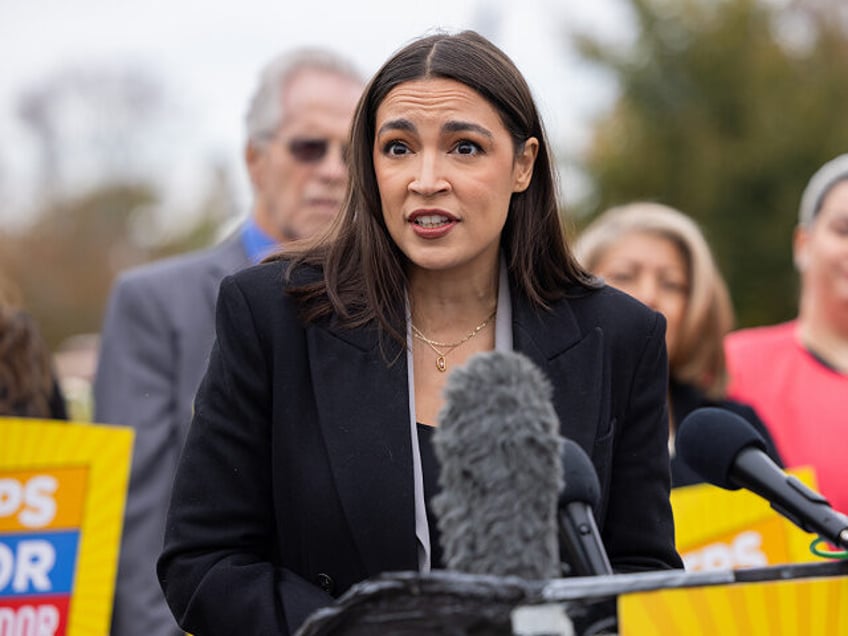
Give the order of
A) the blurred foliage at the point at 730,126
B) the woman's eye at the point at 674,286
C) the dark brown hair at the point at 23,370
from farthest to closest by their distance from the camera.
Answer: the blurred foliage at the point at 730,126, the woman's eye at the point at 674,286, the dark brown hair at the point at 23,370

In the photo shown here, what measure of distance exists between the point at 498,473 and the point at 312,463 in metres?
1.04

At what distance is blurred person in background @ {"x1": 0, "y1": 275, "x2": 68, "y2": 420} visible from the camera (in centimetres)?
516

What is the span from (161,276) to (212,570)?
239cm

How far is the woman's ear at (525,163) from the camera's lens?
323 cm

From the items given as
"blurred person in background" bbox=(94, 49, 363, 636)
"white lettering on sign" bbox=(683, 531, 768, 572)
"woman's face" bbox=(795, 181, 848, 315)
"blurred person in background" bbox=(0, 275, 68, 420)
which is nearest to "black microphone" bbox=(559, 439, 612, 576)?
"blurred person in background" bbox=(94, 49, 363, 636)

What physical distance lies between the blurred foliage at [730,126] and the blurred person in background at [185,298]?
12.8 m

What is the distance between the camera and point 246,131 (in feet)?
19.2

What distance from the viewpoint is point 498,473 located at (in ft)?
6.50

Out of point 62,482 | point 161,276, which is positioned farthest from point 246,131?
point 62,482

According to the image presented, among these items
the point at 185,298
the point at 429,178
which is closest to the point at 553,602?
the point at 429,178

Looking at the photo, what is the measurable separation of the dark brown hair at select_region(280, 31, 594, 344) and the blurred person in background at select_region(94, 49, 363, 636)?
1.28m

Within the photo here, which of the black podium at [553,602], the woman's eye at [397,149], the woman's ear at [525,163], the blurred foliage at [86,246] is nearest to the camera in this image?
the black podium at [553,602]

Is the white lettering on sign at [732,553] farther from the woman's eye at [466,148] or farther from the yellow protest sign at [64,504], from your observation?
the woman's eye at [466,148]

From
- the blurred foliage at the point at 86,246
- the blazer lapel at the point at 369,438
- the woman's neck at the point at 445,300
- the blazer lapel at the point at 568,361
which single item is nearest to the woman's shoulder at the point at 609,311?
the blazer lapel at the point at 568,361
